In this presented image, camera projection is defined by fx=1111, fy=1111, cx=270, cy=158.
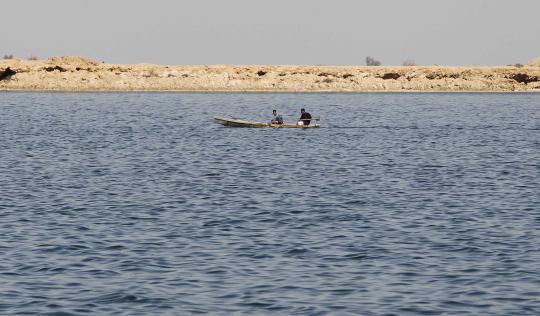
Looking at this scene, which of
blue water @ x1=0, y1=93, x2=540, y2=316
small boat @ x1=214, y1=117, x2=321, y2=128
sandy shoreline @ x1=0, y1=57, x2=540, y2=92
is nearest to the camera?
blue water @ x1=0, y1=93, x2=540, y2=316

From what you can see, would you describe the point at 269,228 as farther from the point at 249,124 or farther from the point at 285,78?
the point at 285,78

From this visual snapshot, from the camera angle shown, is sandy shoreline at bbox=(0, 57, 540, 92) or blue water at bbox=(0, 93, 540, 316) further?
sandy shoreline at bbox=(0, 57, 540, 92)

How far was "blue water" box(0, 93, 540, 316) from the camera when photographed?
20156mm

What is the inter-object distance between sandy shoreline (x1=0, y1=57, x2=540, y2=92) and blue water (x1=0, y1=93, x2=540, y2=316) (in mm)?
100121

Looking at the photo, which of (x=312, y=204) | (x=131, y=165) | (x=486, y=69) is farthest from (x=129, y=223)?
(x=486, y=69)

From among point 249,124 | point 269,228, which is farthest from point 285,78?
point 269,228

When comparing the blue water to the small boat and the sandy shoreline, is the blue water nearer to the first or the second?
the small boat

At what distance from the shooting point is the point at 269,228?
27.8m

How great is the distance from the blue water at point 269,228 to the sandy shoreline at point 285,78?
100 m

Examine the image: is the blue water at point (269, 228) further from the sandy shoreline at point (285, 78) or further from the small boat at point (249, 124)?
the sandy shoreline at point (285, 78)

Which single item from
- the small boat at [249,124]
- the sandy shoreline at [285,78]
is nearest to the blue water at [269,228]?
the small boat at [249,124]

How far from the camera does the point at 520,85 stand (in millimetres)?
161500

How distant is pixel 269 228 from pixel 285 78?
134290mm

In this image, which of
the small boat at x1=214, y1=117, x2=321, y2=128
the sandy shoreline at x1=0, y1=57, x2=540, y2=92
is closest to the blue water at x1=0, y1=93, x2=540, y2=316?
the small boat at x1=214, y1=117, x2=321, y2=128
